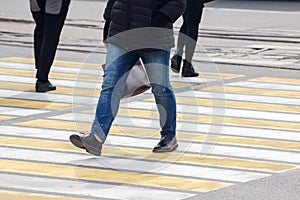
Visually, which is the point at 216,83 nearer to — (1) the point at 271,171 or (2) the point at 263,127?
(2) the point at 263,127

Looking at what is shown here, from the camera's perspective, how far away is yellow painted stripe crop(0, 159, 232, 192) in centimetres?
768

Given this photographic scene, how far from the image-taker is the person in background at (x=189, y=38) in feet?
41.9

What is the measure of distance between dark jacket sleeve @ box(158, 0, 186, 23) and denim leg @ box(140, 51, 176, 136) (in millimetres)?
324

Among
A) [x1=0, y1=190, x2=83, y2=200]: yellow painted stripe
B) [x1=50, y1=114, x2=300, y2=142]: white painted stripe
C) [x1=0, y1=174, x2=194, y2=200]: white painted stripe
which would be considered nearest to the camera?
[x1=0, y1=190, x2=83, y2=200]: yellow painted stripe

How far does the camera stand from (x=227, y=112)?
10.6 meters

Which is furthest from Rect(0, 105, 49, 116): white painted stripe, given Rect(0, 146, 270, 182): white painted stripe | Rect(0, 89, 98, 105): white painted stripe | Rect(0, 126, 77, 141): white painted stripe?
Rect(0, 146, 270, 182): white painted stripe

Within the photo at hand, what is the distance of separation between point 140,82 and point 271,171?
133 centimetres

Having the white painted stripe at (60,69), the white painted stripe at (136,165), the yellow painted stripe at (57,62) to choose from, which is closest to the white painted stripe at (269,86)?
the white painted stripe at (60,69)

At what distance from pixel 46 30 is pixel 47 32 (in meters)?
0.02

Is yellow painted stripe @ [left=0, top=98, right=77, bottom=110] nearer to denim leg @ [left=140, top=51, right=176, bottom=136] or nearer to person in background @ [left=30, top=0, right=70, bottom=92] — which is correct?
person in background @ [left=30, top=0, right=70, bottom=92]

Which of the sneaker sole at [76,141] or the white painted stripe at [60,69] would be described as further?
the white painted stripe at [60,69]

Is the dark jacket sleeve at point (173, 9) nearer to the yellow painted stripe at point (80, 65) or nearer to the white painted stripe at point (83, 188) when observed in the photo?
the white painted stripe at point (83, 188)

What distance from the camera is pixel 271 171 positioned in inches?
319

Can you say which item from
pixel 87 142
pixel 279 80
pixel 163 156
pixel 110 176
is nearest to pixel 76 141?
pixel 87 142
